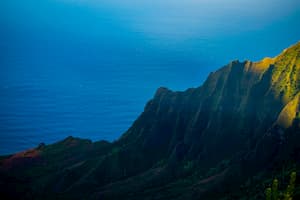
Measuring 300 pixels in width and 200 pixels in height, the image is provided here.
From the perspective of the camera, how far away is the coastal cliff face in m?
88.8

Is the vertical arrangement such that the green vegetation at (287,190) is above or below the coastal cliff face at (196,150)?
below

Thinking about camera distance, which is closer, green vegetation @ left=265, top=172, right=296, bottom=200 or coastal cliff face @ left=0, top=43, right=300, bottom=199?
green vegetation @ left=265, top=172, right=296, bottom=200

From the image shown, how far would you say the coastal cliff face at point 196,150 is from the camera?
88.8 metres

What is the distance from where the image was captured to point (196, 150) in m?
105

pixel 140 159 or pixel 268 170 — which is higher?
pixel 140 159

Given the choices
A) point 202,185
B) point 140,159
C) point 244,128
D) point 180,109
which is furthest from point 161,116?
point 202,185

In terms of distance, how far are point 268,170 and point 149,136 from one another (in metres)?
37.6

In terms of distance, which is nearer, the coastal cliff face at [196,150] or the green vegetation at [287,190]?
the green vegetation at [287,190]

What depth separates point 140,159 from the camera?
11081cm

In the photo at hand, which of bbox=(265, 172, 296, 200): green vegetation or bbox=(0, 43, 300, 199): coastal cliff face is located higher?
bbox=(0, 43, 300, 199): coastal cliff face

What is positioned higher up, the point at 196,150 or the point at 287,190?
the point at 196,150

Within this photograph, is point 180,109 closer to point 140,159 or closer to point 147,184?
point 140,159

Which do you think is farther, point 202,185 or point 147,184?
point 147,184

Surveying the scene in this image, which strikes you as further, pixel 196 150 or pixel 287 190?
pixel 196 150
